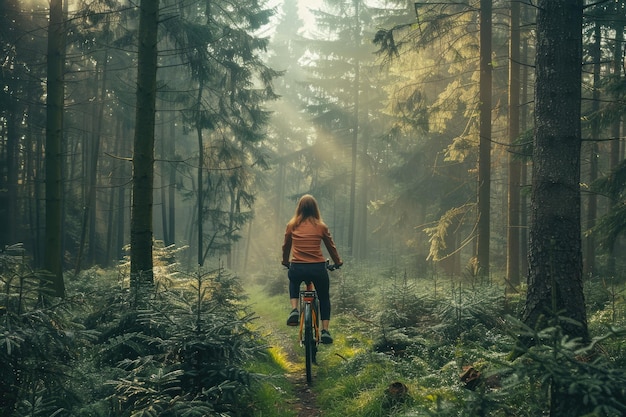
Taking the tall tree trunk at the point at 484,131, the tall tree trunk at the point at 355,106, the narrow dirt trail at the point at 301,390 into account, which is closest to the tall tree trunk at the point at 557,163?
the narrow dirt trail at the point at 301,390

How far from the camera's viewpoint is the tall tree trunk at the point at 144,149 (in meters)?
7.57

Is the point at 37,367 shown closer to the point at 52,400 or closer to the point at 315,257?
the point at 52,400

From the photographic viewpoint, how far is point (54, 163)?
10148 mm

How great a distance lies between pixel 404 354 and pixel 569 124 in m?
4.07

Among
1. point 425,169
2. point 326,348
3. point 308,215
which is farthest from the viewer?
point 425,169

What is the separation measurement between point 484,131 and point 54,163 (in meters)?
10.6

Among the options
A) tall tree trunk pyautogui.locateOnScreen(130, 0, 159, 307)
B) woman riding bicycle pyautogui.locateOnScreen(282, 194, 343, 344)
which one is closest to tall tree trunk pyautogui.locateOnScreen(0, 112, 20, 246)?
tall tree trunk pyautogui.locateOnScreen(130, 0, 159, 307)

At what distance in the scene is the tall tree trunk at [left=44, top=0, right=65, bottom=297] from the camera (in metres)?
10.1

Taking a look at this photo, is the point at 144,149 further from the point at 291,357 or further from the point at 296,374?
the point at 291,357

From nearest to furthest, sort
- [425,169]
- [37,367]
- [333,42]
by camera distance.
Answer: [37,367] < [425,169] < [333,42]

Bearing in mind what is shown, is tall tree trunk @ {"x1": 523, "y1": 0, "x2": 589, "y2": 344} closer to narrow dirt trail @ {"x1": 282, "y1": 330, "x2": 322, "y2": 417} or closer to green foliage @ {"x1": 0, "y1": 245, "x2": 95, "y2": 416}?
narrow dirt trail @ {"x1": 282, "y1": 330, "x2": 322, "y2": 417}

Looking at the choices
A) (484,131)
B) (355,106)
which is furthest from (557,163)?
(355,106)

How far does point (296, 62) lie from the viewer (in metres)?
51.4

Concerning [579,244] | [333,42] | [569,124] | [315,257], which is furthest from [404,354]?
[333,42]
